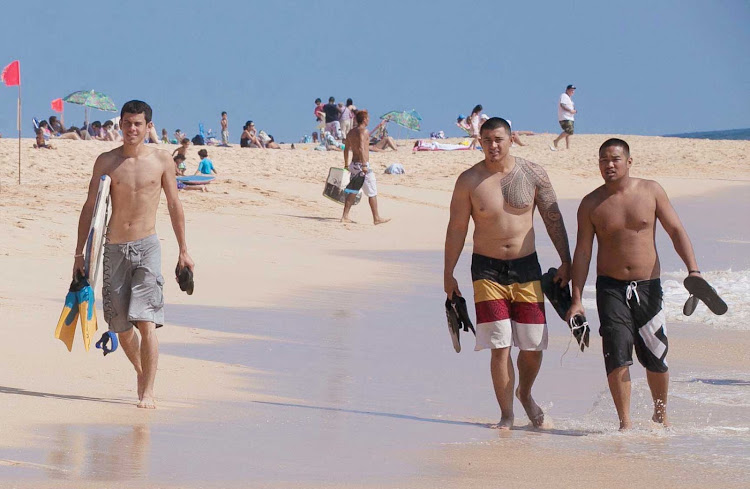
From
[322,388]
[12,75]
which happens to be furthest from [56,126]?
[322,388]

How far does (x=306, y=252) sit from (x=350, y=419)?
8.97 meters

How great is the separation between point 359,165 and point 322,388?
10.3 m

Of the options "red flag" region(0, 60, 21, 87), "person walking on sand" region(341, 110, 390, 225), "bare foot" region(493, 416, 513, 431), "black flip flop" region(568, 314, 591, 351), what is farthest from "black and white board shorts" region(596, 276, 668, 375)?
"red flag" region(0, 60, 21, 87)

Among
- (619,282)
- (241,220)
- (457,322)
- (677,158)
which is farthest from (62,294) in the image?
(677,158)

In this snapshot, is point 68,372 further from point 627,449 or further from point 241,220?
point 241,220

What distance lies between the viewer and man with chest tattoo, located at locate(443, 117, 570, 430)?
5910 millimetres

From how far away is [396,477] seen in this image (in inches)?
181

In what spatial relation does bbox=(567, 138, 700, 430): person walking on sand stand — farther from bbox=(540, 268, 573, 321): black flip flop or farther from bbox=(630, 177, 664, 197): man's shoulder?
bbox=(540, 268, 573, 321): black flip flop

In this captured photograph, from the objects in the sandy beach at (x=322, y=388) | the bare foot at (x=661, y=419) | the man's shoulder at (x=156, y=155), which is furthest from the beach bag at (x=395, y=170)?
the bare foot at (x=661, y=419)

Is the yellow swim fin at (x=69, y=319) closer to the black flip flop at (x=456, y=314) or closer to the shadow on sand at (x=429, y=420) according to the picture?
the shadow on sand at (x=429, y=420)

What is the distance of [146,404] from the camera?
19.3 ft

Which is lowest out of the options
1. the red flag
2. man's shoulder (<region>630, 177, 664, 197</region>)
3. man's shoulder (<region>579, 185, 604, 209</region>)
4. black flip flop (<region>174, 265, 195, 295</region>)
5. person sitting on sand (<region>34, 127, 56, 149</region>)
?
black flip flop (<region>174, 265, 195, 295</region>)

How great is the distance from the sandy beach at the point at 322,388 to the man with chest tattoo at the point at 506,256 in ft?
1.03

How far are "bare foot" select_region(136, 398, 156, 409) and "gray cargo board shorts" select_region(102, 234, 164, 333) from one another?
0.41 meters
